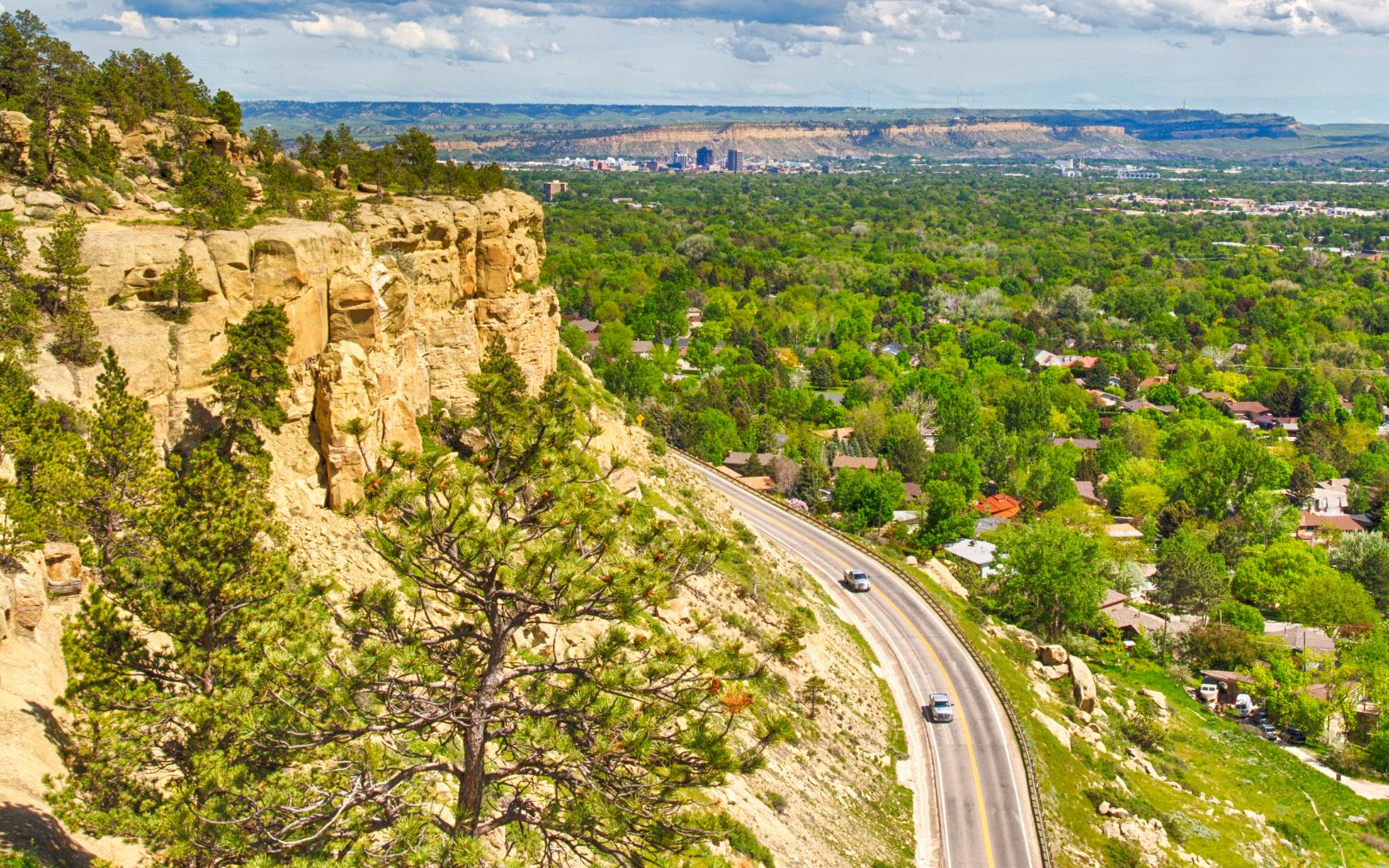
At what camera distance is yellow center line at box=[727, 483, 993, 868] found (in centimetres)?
2919

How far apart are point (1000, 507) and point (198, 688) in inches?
2357

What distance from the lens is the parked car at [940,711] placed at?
1368 inches

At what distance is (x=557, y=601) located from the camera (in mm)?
12062

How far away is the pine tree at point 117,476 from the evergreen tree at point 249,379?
2863mm

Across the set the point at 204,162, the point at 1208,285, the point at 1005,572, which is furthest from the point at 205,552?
the point at 1208,285


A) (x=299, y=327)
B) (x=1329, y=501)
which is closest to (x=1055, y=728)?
(x=299, y=327)

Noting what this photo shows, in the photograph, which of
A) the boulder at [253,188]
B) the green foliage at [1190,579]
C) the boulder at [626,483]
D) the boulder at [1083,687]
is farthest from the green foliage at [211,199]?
the green foliage at [1190,579]

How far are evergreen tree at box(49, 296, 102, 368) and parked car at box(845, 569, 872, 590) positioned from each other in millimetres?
31982

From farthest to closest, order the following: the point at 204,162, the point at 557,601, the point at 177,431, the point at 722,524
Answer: the point at 722,524 < the point at 204,162 < the point at 177,431 < the point at 557,601

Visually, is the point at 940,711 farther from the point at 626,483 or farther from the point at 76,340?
the point at 76,340

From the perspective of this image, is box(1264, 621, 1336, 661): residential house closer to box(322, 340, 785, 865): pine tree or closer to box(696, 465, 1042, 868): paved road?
box(696, 465, 1042, 868): paved road

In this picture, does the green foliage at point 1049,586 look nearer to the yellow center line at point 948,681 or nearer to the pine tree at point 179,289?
the yellow center line at point 948,681

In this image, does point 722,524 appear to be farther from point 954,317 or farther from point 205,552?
point 954,317

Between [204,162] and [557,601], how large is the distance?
2043 centimetres
